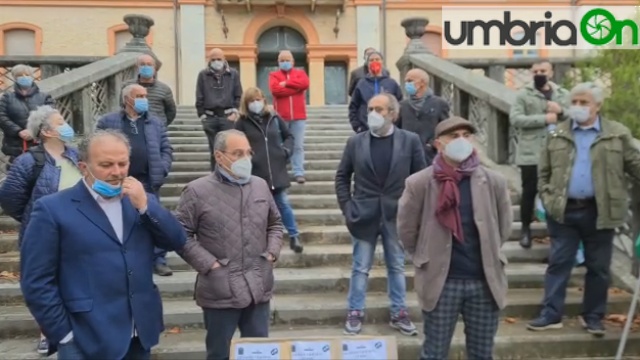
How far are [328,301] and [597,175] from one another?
7.86ft

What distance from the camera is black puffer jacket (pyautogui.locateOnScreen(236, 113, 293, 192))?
588 cm

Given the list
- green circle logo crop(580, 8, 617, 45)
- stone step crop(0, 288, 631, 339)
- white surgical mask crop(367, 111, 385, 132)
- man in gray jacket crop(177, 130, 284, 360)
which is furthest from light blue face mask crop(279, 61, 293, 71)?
green circle logo crop(580, 8, 617, 45)

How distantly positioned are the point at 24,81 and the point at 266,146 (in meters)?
2.63

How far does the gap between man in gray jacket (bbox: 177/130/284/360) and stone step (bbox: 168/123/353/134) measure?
6.86m

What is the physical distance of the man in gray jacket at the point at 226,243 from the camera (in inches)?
140

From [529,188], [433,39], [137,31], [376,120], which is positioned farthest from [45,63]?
[433,39]

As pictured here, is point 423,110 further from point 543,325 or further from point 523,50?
point 523,50

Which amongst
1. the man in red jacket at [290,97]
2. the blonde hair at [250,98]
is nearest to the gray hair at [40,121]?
the blonde hair at [250,98]

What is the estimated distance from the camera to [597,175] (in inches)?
177

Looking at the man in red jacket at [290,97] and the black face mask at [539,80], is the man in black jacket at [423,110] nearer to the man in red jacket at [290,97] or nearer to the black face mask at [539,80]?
the black face mask at [539,80]

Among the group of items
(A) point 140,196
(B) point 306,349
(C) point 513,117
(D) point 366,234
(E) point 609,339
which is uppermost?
(C) point 513,117

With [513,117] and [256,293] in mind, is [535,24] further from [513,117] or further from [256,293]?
[256,293]

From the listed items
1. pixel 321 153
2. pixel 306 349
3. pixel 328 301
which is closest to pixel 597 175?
pixel 328 301

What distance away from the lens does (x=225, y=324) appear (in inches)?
142
